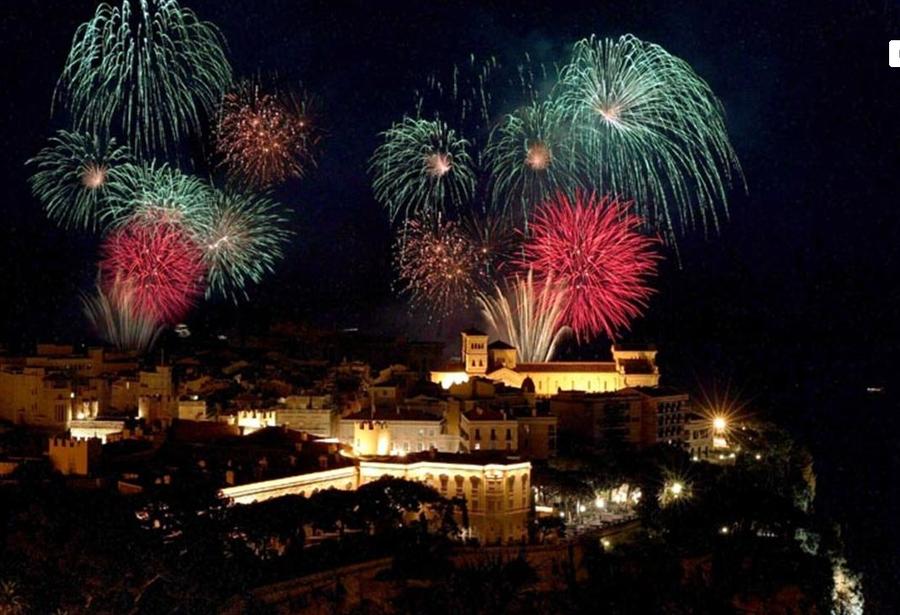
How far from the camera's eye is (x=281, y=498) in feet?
66.8

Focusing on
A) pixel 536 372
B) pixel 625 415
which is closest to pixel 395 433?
pixel 625 415

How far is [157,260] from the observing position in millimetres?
28766

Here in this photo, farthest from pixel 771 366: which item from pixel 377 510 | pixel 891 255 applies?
pixel 377 510

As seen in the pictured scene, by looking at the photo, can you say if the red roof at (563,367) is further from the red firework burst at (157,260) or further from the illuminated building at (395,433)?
the red firework burst at (157,260)

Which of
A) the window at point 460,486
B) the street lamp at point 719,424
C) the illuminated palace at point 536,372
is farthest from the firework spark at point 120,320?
the street lamp at point 719,424

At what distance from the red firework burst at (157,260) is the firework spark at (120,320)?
1.63 m

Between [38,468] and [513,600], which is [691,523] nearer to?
[513,600]

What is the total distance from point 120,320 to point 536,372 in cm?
1134

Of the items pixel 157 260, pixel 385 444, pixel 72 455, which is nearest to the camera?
pixel 72 455

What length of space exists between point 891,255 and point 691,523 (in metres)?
47.3

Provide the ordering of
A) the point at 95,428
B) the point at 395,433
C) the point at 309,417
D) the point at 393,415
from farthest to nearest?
the point at 309,417 < the point at 393,415 < the point at 395,433 < the point at 95,428

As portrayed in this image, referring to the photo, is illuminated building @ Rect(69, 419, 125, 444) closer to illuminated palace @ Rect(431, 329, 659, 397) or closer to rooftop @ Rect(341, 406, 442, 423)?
rooftop @ Rect(341, 406, 442, 423)

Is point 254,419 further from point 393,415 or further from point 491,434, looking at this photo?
point 491,434

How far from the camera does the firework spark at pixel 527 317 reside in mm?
31484
